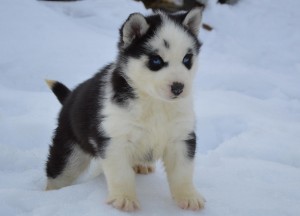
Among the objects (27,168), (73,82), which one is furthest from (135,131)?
(73,82)

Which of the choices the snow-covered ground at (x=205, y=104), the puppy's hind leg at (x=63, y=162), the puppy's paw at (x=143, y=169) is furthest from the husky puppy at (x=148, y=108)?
the puppy's hind leg at (x=63, y=162)

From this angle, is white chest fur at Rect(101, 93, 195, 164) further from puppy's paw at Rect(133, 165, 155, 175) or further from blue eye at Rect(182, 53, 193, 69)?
puppy's paw at Rect(133, 165, 155, 175)

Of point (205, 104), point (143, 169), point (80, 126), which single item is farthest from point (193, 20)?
point (205, 104)

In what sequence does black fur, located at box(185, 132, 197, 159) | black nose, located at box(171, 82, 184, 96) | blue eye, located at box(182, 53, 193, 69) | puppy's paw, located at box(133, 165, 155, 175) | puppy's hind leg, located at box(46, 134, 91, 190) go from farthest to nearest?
1. puppy's hind leg, located at box(46, 134, 91, 190)
2. puppy's paw, located at box(133, 165, 155, 175)
3. black fur, located at box(185, 132, 197, 159)
4. blue eye, located at box(182, 53, 193, 69)
5. black nose, located at box(171, 82, 184, 96)

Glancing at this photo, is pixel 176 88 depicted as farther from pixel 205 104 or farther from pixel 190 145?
pixel 205 104

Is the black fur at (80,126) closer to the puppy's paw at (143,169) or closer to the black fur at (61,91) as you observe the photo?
the black fur at (61,91)

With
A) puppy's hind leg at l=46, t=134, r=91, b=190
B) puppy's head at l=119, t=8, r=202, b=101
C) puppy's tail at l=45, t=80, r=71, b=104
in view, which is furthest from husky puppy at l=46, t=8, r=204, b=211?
puppy's tail at l=45, t=80, r=71, b=104
